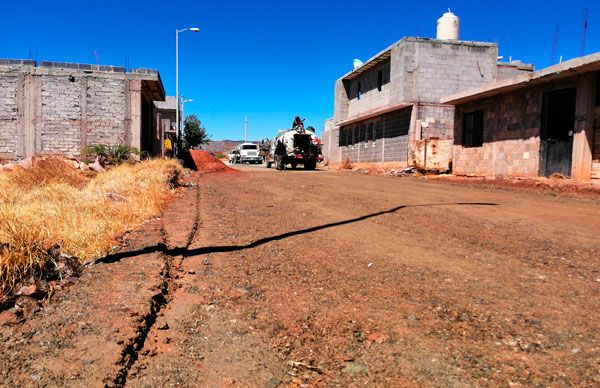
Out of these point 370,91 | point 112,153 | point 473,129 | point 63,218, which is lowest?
point 63,218

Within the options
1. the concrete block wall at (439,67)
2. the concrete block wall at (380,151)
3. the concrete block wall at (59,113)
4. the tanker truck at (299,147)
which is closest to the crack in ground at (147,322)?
the concrete block wall at (59,113)

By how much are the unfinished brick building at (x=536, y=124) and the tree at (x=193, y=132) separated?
147 ft

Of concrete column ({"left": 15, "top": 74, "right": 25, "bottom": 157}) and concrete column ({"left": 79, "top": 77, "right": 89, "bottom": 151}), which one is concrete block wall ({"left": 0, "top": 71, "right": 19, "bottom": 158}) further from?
concrete column ({"left": 79, "top": 77, "right": 89, "bottom": 151})

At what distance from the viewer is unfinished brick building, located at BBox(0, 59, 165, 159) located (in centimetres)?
1770

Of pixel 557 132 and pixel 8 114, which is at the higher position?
pixel 8 114

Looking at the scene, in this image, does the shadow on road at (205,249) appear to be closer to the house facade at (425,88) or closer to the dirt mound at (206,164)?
the house facade at (425,88)

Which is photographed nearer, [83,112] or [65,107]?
[65,107]

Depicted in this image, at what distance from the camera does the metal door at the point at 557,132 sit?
13664 millimetres

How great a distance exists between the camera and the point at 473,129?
63.0 ft

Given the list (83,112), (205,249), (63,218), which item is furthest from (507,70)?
(63,218)

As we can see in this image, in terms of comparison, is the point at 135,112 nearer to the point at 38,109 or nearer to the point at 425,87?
the point at 38,109

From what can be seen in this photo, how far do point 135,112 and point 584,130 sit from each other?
16276 mm

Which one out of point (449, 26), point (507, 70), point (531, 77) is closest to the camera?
point (531, 77)

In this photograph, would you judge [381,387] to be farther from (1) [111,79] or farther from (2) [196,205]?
(1) [111,79]
